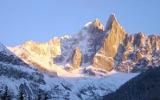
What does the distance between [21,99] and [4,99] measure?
10.4 feet

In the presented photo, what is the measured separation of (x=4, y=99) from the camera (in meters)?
128

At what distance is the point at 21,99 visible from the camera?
12838 centimetres
